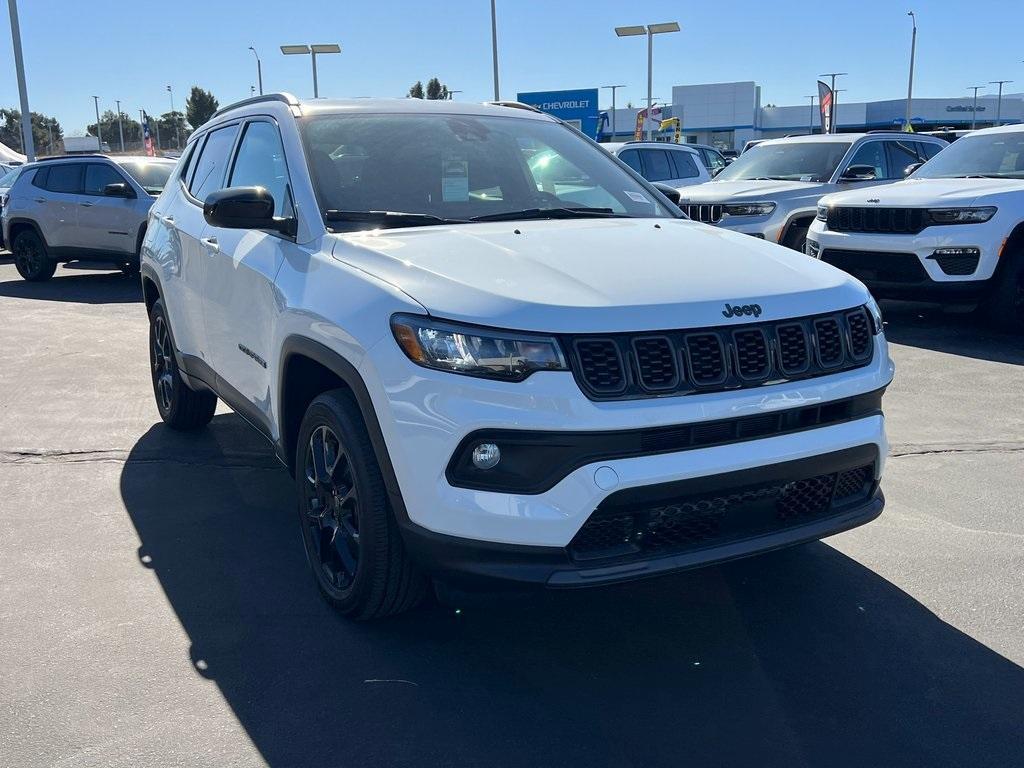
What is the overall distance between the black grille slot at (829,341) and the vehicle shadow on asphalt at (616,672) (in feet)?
3.04

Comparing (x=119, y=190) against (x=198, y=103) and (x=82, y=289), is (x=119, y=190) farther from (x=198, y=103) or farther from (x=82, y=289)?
(x=198, y=103)

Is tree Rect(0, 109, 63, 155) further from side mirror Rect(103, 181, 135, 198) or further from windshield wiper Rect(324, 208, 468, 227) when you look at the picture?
windshield wiper Rect(324, 208, 468, 227)

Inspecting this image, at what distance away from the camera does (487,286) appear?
9.62ft

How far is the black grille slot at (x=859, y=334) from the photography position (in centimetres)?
327

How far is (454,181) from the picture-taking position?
160 inches

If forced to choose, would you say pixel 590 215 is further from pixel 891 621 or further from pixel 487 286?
pixel 891 621

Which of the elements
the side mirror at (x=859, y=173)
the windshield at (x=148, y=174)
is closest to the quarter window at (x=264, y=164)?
the side mirror at (x=859, y=173)

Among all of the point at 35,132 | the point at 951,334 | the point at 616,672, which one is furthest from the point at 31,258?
the point at 35,132

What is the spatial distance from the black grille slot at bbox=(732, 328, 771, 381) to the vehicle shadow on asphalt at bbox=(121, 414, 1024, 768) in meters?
0.94

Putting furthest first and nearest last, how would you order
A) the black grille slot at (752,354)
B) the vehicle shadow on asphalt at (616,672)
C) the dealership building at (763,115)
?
the dealership building at (763,115) < the black grille slot at (752,354) < the vehicle shadow on asphalt at (616,672)

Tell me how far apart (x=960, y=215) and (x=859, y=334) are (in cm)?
565

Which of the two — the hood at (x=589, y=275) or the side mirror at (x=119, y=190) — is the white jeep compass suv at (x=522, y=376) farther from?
the side mirror at (x=119, y=190)

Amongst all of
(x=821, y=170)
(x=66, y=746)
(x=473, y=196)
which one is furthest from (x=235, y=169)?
(x=821, y=170)

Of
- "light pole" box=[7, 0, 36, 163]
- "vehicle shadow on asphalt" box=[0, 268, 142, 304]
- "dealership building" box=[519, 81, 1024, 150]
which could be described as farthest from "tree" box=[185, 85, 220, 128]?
"vehicle shadow on asphalt" box=[0, 268, 142, 304]
